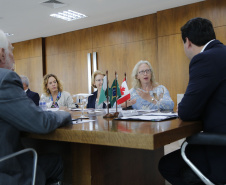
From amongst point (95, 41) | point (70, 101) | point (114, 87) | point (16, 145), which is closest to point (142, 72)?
point (114, 87)

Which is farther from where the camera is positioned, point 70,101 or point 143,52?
point 143,52

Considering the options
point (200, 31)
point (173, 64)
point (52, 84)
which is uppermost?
point (173, 64)

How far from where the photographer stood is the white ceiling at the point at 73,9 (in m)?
5.73

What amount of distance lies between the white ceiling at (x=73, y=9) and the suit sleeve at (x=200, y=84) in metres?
4.52

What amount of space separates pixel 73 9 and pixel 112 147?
481cm

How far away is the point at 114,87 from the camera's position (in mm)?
2359

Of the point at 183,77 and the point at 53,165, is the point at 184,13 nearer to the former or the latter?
the point at 183,77

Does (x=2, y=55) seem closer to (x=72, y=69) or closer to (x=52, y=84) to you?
(x=52, y=84)

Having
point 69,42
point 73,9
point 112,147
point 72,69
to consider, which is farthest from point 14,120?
point 69,42

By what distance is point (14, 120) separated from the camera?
4.50ft

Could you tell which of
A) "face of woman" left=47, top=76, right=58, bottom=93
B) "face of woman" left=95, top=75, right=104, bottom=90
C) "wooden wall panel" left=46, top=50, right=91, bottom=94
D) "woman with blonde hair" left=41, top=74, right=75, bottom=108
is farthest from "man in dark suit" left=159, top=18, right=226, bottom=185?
"wooden wall panel" left=46, top=50, right=91, bottom=94

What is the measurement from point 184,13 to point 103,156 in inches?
198

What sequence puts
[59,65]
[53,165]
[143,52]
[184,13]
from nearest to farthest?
[53,165], [184,13], [143,52], [59,65]

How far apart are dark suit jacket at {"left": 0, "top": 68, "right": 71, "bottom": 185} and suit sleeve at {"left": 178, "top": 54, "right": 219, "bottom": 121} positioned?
0.79 metres
